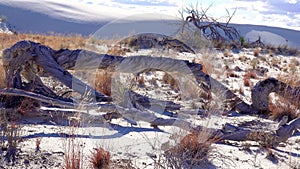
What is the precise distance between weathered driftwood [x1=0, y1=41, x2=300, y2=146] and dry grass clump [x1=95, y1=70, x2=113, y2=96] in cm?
15

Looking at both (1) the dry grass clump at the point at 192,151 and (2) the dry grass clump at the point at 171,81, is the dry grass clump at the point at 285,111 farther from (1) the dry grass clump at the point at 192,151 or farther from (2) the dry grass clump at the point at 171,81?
(1) the dry grass clump at the point at 192,151

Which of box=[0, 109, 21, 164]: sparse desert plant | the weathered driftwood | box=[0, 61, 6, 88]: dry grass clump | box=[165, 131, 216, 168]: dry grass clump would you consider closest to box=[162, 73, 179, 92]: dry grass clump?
the weathered driftwood

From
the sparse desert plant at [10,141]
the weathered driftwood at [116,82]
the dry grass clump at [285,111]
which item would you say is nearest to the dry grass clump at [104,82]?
the weathered driftwood at [116,82]

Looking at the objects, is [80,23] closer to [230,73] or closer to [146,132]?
[230,73]

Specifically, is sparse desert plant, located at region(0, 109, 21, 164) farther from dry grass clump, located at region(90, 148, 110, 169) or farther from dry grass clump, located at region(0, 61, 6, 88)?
dry grass clump, located at region(0, 61, 6, 88)

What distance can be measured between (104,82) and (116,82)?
309 millimetres

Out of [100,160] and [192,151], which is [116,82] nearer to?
[192,151]

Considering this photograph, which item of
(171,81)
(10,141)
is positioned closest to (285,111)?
(171,81)

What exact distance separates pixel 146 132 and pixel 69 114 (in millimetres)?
925

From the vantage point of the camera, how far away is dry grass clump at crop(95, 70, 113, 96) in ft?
20.5

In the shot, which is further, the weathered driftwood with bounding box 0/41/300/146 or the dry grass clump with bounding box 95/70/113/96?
the dry grass clump with bounding box 95/70/113/96

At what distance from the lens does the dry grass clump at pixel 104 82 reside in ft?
20.5

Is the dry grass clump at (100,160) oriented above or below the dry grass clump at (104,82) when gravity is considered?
below

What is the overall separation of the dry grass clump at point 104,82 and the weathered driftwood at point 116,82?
0.50 ft
